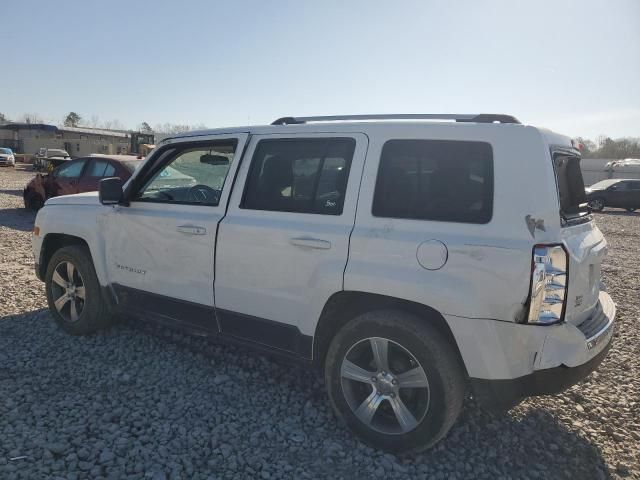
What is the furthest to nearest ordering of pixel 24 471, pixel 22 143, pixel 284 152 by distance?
pixel 22 143 → pixel 284 152 → pixel 24 471

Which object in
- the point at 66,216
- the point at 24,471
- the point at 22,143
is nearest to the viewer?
the point at 24,471

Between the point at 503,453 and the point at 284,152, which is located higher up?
the point at 284,152

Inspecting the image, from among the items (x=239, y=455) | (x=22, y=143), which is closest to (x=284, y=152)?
(x=239, y=455)

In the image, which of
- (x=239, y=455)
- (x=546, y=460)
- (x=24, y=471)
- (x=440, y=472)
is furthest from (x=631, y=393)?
(x=24, y=471)

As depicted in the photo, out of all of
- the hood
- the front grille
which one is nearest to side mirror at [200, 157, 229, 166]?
the hood

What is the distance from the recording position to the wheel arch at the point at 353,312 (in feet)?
8.79

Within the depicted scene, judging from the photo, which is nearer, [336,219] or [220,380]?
[336,219]

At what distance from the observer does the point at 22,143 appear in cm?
5850

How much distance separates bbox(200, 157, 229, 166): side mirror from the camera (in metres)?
3.61

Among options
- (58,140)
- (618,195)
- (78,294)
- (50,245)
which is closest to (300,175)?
(78,294)

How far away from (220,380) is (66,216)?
222 cm

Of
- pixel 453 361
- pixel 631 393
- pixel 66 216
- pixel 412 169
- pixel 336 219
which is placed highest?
pixel 412 169

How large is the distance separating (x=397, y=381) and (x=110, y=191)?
2.74 metres

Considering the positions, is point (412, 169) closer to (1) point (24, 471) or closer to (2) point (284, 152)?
(2) point (284, 152)
